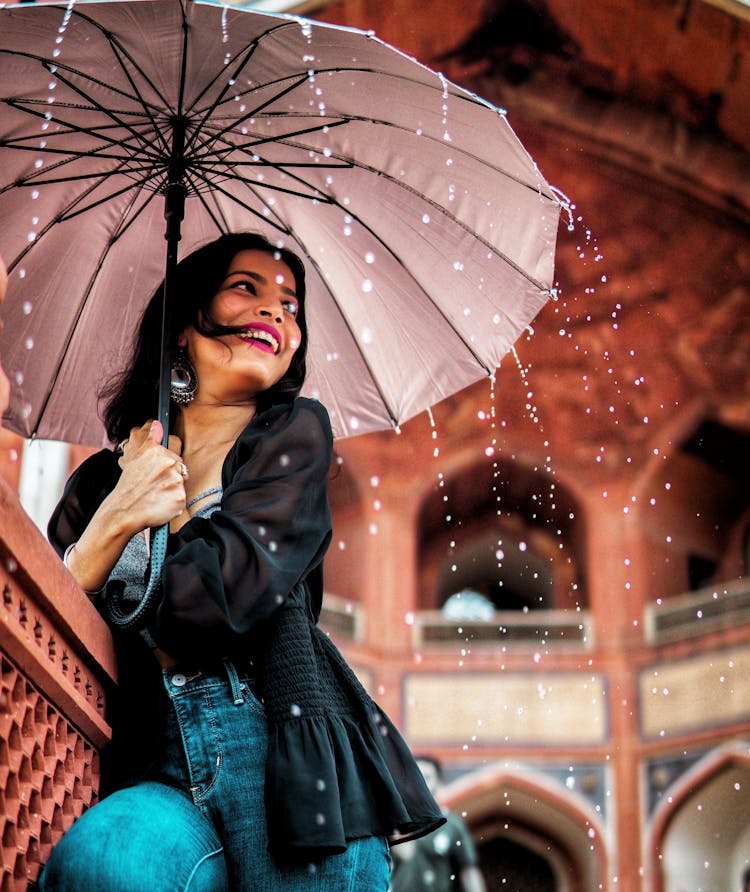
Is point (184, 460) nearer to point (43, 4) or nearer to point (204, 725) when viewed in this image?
point (204, 725)

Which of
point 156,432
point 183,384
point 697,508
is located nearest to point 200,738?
point 156,432

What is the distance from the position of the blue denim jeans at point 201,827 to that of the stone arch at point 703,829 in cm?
830

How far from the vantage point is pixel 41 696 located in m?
1.29

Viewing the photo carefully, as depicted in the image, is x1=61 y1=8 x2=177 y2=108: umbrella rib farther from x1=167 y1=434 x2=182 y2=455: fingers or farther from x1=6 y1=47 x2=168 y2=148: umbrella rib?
x1=167 y1=434 x2=182 y2=455: fingers

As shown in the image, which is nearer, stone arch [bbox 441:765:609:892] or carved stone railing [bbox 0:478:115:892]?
carved stone railing [bbox 0:478:115:892]

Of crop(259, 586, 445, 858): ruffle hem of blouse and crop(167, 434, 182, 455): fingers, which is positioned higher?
crop(167, 434, 182, 455): fingers

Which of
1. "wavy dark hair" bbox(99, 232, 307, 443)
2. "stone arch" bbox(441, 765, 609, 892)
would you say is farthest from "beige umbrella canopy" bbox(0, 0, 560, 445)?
"stone arch" bbox(441, 765, 609, 892)

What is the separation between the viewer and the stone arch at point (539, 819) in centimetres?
950

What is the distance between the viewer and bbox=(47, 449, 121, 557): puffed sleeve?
5.32 feet

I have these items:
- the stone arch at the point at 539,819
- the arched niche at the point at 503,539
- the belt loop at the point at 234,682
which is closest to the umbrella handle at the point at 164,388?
the belt loop at the point at 234,682

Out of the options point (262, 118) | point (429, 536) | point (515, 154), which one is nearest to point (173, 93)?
point (262, 118)

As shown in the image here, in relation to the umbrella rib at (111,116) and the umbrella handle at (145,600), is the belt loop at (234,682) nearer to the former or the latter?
the umbrella handle at (145,600)

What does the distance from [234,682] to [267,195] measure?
991 mm

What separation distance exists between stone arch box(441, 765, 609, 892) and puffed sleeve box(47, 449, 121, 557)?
827 cm
